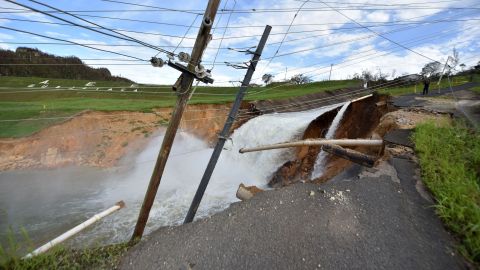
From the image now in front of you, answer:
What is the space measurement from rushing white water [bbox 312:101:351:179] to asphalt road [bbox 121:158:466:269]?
22.0ft

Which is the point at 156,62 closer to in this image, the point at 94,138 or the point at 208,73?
the point at 208,73

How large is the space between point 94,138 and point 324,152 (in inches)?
592

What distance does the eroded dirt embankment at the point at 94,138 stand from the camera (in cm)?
1636

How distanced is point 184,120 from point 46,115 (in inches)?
378

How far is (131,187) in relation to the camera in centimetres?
1432

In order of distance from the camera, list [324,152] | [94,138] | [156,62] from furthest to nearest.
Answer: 1. [94,138]
2. [324,152]
3. [156,62]

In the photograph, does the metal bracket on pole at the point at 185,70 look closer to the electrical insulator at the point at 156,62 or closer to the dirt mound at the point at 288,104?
the electrical insulator at the point at 156,62

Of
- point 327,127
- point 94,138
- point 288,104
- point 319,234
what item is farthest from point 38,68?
point 319,234

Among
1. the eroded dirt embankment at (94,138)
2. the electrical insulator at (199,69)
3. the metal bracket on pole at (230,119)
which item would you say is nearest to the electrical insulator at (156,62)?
the electrical insulator at (199,69)

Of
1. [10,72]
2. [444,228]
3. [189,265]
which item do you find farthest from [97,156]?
[10,72]

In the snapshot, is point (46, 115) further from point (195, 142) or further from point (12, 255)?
point (12, 255)

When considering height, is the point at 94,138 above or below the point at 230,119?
below

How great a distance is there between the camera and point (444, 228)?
154 inches

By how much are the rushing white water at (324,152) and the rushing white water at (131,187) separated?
123cm
